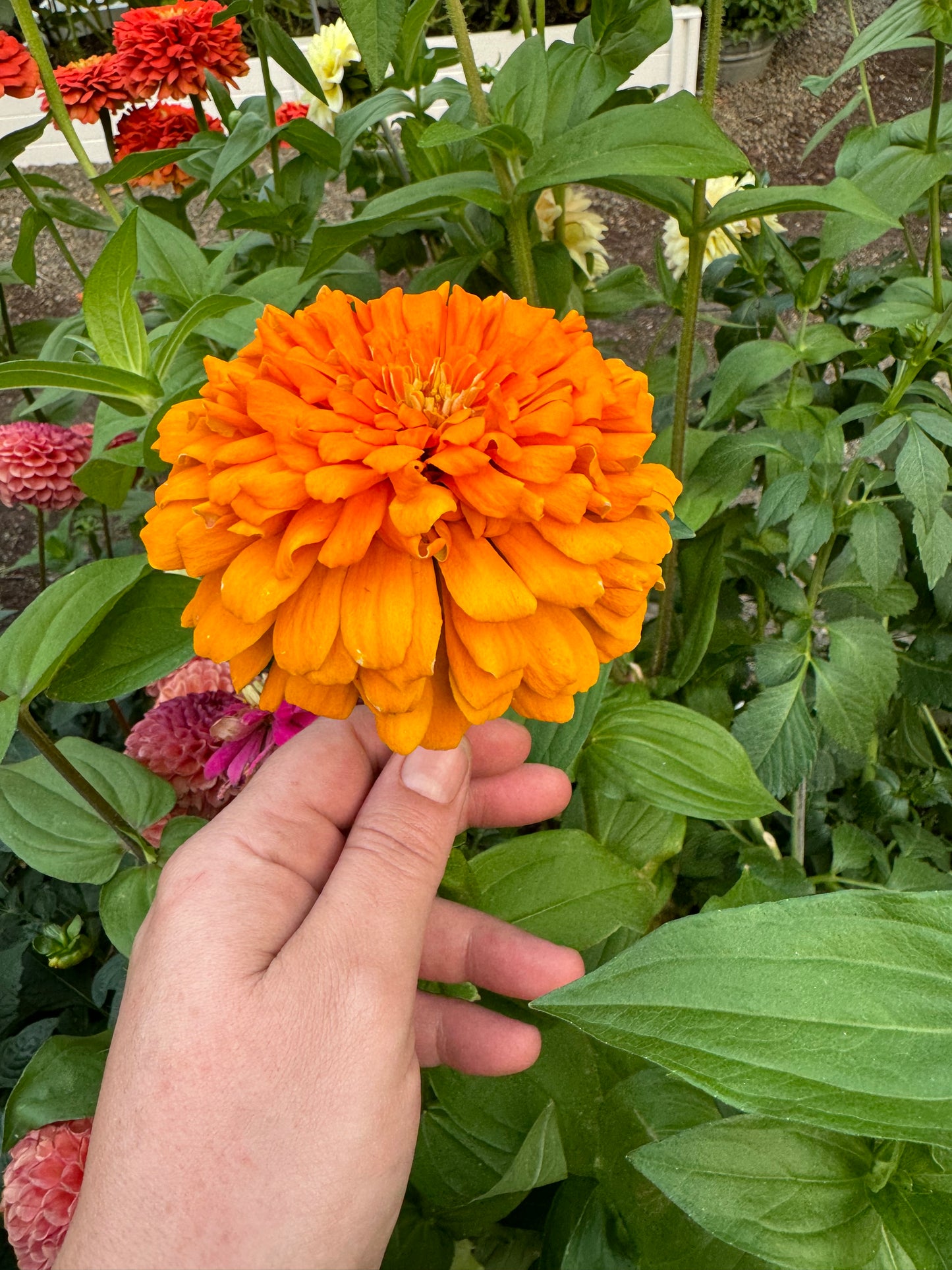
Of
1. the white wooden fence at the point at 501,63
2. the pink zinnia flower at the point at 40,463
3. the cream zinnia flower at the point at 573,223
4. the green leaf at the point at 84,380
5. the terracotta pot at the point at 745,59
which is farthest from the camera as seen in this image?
the terracotta pot at the point at 745,59

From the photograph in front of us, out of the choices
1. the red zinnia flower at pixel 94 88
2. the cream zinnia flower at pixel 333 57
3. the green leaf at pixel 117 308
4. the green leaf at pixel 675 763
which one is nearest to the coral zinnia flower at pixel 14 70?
the red zinnia flower at pixel 94 88

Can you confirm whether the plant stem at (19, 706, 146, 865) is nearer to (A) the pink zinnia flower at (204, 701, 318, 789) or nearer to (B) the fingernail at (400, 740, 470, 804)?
(A) the pink zinnia flower at (204, 701, 318, 789)

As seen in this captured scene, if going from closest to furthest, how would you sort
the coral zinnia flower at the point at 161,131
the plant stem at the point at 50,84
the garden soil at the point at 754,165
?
the plant stem at the point at 50,84, the coral zinnia flower at the point at 161,131, the garden soil at the point at 754,165

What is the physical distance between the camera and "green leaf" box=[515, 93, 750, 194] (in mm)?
513

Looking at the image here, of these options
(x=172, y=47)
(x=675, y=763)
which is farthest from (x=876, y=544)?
(x=172, y=47)

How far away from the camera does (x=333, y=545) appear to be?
390 millimetres

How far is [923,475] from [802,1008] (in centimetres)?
44

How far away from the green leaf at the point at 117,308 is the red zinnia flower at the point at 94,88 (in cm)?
53

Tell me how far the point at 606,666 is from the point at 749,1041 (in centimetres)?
38

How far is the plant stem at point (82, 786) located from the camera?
20.9 inches

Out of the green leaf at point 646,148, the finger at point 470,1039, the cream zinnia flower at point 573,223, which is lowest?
the finger at point 470,1039

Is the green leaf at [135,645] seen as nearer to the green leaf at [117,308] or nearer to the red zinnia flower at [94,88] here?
the green leaf at [117,308]

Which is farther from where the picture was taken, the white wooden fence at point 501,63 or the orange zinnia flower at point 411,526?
the white wooden fence at point 501,63

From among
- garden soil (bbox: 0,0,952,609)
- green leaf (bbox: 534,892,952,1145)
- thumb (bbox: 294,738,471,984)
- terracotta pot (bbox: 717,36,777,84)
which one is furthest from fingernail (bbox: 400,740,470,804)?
terracotta pot (bbox: 717,36,777,84)
